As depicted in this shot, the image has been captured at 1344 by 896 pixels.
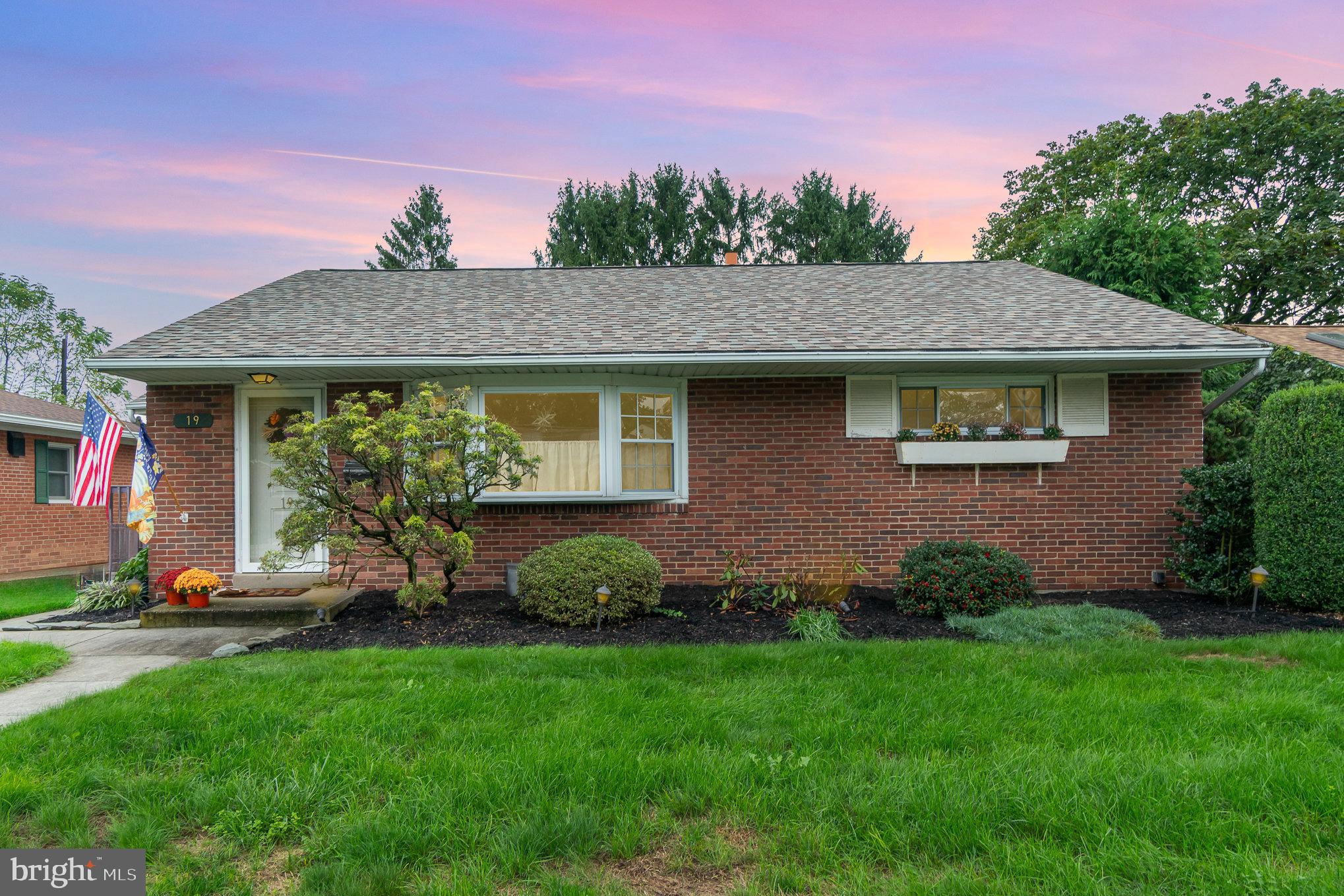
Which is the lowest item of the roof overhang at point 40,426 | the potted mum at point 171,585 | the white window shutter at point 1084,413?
the potted mum at point 171,585

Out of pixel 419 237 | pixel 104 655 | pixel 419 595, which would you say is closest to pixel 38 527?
pixel 104 655

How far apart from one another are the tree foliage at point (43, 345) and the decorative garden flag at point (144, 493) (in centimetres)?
2393

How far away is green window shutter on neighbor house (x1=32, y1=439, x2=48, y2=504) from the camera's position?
12516 mm

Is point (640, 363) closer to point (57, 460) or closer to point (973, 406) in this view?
point (973, 406)

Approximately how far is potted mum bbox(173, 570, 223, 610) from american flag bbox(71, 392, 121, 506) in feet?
5.33

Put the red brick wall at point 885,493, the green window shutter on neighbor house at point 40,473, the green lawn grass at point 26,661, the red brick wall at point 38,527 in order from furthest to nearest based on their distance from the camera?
the green window shutter on neighbor house at point 40,473
the red brick wall at point 38,527
the red brick wall at point 885,493
the green lawn grass at point 26,661

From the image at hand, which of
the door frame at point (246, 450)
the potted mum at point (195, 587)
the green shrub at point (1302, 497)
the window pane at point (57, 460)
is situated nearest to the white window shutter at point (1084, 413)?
the green shrub at point (1302, 497)

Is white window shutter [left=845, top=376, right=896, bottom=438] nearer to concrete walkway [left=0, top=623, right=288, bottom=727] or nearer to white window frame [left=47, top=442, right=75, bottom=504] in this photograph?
concrete walkway [left=0, top=623, right=288, bottom=727]

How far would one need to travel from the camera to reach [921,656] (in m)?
4.66

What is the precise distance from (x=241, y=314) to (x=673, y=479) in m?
5.82

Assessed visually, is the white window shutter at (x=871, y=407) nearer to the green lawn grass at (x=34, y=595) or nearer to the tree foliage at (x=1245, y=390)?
the tree foliage at (x=1245, y=390)

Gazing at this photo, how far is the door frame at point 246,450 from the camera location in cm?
766

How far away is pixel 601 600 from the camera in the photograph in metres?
5.70

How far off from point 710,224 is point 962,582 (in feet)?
64.7
